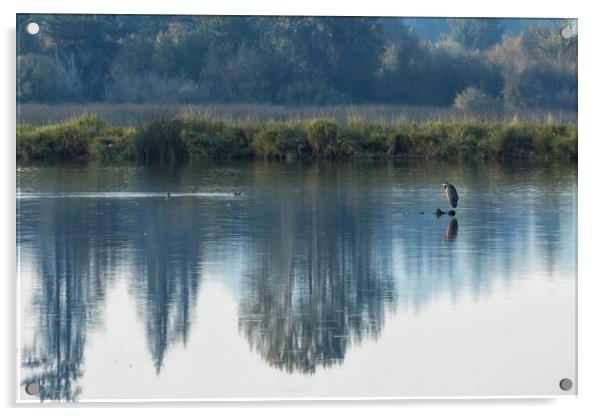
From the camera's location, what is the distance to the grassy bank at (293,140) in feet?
41.7

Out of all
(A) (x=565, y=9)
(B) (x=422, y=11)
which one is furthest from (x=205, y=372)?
(A) (x=565, y=9)

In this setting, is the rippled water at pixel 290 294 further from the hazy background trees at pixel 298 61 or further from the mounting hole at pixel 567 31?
the mounting hole at pixel 567 31

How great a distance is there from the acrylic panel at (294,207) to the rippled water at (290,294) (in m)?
0.02

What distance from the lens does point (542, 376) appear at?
892 centimetres

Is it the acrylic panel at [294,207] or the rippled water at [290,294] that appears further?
the acrylic panel at [294,207]

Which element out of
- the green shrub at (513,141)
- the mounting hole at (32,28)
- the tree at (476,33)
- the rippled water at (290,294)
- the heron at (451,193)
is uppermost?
the tree at (476,33)

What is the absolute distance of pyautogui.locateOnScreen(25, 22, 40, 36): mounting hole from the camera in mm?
9398

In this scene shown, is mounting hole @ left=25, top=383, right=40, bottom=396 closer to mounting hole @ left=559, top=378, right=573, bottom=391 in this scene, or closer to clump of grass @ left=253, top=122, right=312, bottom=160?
mounting hole @ left=559, top=378, right=573, bottom=391

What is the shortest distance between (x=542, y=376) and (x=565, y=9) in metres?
2.50

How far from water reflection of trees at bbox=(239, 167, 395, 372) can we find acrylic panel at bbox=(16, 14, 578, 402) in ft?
0.07

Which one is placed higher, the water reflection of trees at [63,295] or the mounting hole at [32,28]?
the mounting hole at [32,28]

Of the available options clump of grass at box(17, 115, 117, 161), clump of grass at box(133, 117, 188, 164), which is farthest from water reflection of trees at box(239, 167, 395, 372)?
clump of grass at box(17, 115, 117, 161)

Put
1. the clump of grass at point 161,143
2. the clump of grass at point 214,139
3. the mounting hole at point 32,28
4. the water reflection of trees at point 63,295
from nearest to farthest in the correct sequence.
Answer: the water reflection of trees at point 63,295
the mounting hole at point 32,28
the clump of grass at point 161,143
the clump of grass at point 214,139

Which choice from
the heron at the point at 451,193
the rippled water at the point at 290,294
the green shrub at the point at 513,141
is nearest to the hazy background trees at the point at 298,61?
the green shrub at the point at 513,141
